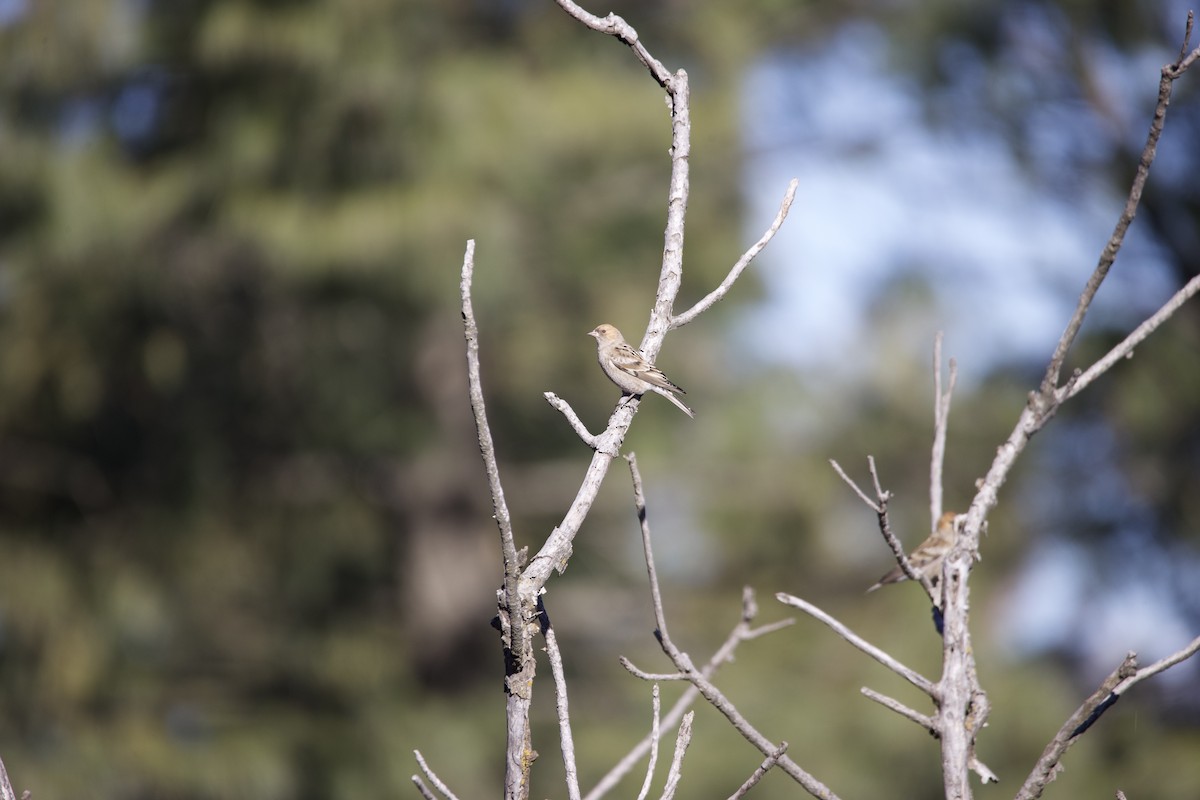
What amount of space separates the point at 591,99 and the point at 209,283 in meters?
3.48

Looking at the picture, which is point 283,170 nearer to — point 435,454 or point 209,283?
point 209,283

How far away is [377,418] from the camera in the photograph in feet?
32.6

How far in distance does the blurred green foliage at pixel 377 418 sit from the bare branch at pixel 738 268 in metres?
5.77

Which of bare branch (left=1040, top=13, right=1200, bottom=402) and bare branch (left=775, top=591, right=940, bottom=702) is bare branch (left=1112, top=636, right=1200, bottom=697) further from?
bare branch (left=1040, top=13, right=1200, bottom=402)

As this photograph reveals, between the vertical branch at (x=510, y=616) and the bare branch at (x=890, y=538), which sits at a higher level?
the bare branch at (x=890, y=538)

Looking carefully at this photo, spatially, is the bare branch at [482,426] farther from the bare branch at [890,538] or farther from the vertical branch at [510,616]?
the bare branch at [890,538]

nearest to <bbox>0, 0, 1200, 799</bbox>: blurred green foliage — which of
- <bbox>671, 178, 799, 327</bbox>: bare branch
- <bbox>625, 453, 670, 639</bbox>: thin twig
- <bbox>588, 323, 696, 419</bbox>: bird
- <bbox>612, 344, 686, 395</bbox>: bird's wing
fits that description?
<bbox>588, 323, 696, 419</bbox>: bird

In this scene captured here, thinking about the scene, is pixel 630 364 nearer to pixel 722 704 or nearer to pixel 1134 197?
pixel 722 704

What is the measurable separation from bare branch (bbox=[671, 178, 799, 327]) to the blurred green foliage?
5.77 metres

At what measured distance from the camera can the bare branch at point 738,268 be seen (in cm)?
241

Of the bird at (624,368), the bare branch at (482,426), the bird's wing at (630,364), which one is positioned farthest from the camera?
the bird at (624,368)

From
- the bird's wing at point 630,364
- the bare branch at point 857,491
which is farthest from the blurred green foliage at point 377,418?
the bare branch at point 857,491

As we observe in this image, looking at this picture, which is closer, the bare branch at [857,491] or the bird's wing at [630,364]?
the bare branch at [857,491]

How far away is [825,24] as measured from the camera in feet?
37.5
